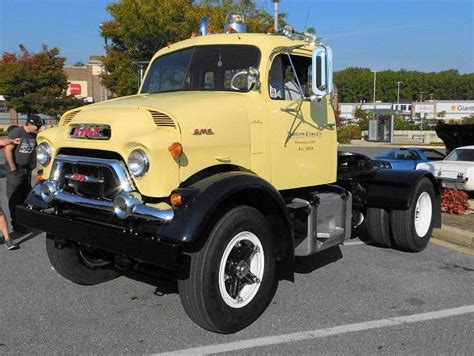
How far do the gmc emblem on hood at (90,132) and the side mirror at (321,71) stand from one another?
184 cm

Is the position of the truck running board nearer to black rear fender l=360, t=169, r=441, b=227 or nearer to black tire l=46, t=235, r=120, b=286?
black rear fender l=360, t=169, r=441, b=227

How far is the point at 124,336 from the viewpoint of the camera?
4223 millimetres

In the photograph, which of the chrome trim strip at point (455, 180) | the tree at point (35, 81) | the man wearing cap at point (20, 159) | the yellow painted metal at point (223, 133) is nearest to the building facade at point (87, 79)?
the tree at point (35, 81)

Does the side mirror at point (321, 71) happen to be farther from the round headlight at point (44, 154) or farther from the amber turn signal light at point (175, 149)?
the round headlight at point (44, 154)

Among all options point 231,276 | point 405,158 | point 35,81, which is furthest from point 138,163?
point 35,81

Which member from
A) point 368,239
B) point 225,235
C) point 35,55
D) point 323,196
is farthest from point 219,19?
point 35,55

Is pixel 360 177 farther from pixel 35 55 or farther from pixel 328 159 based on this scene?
pixel 35 55

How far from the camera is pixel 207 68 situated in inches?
214

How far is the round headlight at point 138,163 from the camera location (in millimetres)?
4039

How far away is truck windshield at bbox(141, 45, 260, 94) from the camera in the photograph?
17.3 feet

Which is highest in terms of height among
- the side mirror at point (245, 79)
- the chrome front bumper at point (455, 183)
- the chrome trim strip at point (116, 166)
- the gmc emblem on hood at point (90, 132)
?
the side mirror at point (245, 79)

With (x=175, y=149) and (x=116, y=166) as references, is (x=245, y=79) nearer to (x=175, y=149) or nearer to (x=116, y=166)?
(x=175, y=149)

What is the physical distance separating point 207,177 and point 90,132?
102cm

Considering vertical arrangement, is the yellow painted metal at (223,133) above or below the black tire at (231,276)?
above
